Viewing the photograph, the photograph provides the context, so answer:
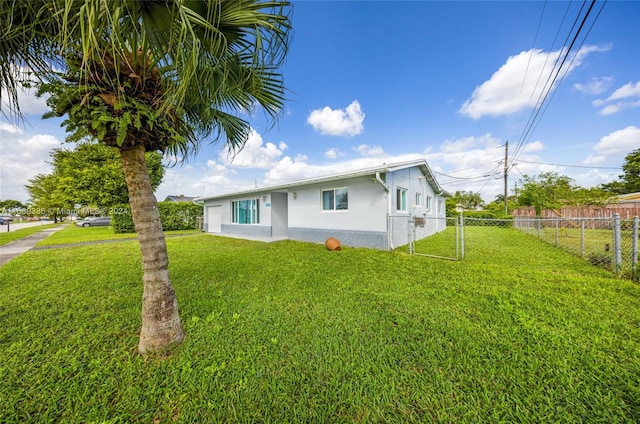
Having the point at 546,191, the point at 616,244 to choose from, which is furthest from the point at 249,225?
the point at 546,191

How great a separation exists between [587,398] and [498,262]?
521cm

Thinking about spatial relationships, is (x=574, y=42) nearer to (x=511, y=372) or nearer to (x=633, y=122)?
(x=511, y=372)

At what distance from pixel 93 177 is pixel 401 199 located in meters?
20.9

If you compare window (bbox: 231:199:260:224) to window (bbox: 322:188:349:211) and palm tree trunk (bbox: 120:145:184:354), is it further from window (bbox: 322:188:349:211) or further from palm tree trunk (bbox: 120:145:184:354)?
palm tree trunk (bbox: 120:145:184:354)

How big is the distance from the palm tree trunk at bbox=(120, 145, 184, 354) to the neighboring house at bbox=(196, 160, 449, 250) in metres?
6.25

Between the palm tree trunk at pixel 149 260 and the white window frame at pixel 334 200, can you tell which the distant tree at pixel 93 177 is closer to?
the white window frame at pixel 334 200

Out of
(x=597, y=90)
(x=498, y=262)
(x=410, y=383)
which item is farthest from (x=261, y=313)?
(x=597, y=90)

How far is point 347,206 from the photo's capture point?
8.98 meters

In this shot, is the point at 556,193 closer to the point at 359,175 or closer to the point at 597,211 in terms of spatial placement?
the point at 597,211

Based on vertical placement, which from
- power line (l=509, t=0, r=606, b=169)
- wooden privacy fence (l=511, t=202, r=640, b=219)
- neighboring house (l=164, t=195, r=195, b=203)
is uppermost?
power line (l=509, t=0, r=606, b=169)

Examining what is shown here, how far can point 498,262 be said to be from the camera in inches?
245

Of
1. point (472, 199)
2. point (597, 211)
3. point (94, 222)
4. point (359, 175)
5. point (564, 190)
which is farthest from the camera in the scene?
point (472, 199)

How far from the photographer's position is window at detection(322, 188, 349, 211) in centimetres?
908

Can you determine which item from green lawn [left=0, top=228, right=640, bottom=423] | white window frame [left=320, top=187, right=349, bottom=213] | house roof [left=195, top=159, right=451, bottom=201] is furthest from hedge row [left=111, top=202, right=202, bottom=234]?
green lawn [left=0, top=228, right=640, bottom=423]
